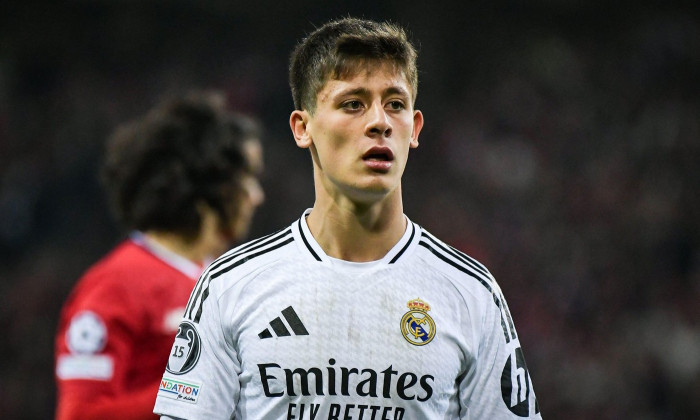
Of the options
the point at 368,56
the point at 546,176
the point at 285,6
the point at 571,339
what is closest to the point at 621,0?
the point at 546,176

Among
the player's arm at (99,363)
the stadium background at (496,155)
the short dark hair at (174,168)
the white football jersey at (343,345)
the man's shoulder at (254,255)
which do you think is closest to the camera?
the white football jersey at (343,345)

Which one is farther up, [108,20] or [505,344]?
[108,20]

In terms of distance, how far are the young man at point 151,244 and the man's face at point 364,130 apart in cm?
133

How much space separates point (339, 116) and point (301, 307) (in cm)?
51

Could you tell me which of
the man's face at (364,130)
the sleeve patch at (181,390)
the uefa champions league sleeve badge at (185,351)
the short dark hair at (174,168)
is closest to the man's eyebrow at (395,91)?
the man's face at (364,130)

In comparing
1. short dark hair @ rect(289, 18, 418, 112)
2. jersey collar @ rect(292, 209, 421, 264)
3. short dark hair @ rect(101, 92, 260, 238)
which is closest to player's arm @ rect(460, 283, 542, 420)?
jersey collar @ rect(292, 209, 421, 264)

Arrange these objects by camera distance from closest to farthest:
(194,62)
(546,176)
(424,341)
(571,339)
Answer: (424,341) < (571,339) < (546,176) < (194,62)

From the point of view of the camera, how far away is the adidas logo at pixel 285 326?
2.39m

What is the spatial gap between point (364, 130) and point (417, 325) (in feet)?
1.74

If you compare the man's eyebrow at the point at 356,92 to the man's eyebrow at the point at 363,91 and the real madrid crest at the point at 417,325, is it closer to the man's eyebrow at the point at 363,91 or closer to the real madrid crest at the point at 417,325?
the man's eyebrow at the point at 363,91

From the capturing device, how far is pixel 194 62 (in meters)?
12.0

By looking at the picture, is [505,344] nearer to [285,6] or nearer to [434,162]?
[434,162]

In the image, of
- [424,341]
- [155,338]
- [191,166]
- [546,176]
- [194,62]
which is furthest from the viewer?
[194,62]

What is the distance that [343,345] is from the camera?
7.82 ft
